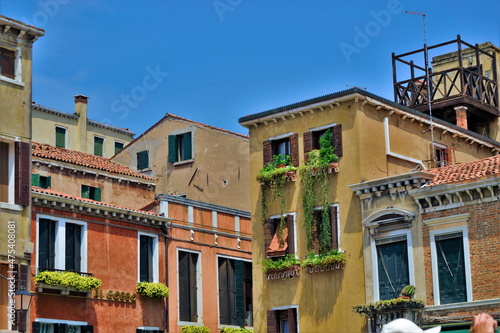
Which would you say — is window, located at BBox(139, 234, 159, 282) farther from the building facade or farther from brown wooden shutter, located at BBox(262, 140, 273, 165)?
the building facade

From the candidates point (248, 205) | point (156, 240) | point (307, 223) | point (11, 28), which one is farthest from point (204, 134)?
point (11, 28)

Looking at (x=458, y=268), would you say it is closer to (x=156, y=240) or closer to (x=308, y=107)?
(x=308, y=107)

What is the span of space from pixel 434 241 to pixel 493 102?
13076 mm

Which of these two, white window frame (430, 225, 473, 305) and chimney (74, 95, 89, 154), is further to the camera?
chimney (74, 95, 89, 154)

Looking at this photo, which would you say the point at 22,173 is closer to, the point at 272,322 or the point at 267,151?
the point at 267,151

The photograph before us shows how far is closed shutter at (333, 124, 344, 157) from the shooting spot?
99.6ft

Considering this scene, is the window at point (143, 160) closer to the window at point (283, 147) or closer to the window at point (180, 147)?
the window at point (180, 147)

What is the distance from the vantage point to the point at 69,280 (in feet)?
98.1

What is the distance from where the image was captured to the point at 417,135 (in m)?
31.9

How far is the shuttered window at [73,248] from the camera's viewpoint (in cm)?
3069

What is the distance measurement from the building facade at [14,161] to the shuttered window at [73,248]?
10.8ft

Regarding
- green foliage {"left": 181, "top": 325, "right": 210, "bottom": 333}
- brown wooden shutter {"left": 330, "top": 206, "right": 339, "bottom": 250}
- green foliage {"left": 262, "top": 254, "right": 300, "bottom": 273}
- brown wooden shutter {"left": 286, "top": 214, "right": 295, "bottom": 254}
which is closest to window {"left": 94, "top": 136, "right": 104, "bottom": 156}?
green foliage {"left": 181, "top": 325, "right": 210, "bottom": 333}

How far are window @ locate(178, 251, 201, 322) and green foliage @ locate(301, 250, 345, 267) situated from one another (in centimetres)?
567

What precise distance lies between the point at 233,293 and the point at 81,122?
1947 cm
